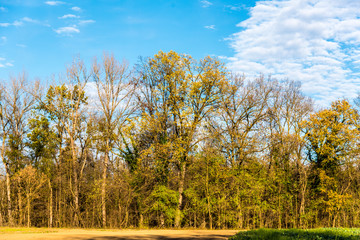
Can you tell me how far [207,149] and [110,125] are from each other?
1103 centimetres

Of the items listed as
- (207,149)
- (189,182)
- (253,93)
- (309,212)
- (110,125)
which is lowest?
(309,212)

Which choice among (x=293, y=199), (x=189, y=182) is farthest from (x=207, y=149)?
(x=293, y=199)

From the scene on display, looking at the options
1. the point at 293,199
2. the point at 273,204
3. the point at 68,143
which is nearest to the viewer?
the point at 273,204

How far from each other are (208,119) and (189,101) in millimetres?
2620

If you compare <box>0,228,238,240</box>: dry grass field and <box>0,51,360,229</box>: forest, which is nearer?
<box>0,228,238,240</box>: dry grass field

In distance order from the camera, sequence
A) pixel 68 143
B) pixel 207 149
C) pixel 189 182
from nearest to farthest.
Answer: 1. pixel 207 149
2. pixel 189 182
3. pixel 68 143

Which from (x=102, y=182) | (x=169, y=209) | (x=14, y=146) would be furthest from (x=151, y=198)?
(x=14, y=146)

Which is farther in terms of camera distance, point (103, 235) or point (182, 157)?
point (182, 157)

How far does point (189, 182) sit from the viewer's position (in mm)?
30828

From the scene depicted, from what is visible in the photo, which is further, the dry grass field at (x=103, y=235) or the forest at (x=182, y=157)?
the forest at (x=182, y=157)

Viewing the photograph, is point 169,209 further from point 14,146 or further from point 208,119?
point 14,146

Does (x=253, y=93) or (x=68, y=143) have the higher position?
(x=253, y=93)

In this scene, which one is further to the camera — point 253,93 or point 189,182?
point 253,93

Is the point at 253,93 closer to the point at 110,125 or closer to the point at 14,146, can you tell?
the point at 110,125
